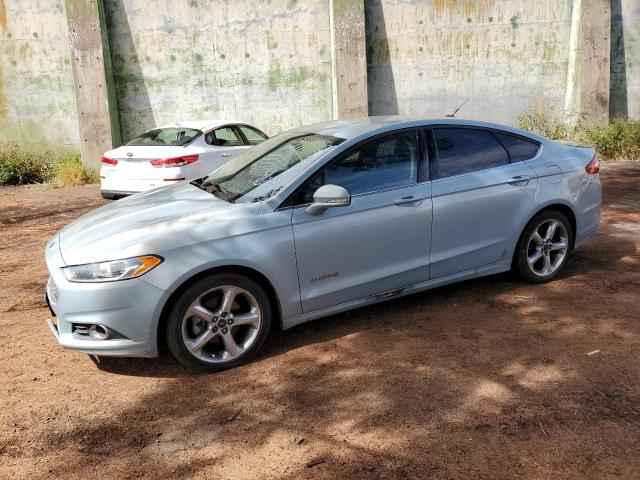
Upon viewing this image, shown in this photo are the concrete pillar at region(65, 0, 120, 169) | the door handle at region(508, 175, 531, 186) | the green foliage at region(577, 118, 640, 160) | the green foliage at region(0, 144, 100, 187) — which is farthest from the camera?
the concrete pillar at region(65, 0, 120, 169)

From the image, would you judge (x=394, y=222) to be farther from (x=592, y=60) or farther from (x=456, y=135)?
(x=592, y=60)

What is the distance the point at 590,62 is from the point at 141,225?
13581 mm

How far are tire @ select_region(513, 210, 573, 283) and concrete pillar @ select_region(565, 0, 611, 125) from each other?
10666 millimetres

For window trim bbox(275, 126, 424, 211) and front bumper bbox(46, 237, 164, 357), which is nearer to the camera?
front bumper bbox(46, 237, 164, 357)

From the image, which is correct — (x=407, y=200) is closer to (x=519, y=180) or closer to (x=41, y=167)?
(x=519, y=180)

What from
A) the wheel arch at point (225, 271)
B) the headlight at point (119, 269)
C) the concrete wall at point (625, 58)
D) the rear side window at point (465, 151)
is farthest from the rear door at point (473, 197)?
the concrete wall at point (625, 58)

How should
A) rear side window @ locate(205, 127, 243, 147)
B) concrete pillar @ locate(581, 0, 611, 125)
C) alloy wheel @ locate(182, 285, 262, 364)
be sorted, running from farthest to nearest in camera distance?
1. concrete pillar @ locate(581, 0, 611, 125)
2. rear side window @ locate(205, 127, 243, 147)
3. alloy wheel @ locate(182, 285, 262, 364)

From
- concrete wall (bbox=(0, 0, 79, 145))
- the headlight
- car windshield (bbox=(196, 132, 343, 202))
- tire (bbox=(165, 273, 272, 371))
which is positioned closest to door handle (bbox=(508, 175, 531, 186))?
car windshield (bbox=(196, 132, 343, 202))

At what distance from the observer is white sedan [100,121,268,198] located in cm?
970

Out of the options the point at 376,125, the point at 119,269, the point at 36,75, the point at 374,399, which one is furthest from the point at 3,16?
the point at 374,399

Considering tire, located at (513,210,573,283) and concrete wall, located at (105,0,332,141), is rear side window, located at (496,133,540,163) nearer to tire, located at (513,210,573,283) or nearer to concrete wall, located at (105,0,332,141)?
tire, located at (513,210,573,283)

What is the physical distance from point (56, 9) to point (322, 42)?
6234mm

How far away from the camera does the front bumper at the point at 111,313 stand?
388cm

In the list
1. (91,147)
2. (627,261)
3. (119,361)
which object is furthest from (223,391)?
(91,147)
